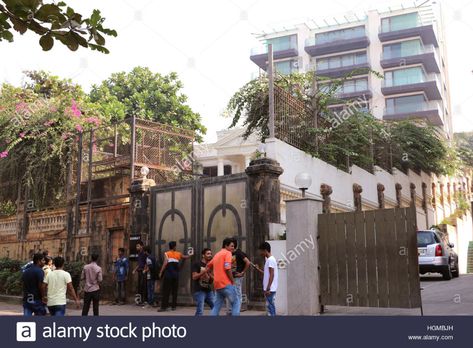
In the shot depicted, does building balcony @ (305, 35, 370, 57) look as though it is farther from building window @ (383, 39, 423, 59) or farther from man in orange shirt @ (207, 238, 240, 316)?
man in orange shirt @ (207, 238, 240, 316)

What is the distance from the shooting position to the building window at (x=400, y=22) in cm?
5272

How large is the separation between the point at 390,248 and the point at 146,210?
23.7 ft

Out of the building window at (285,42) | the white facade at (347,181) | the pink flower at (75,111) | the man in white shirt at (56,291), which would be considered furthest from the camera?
the building window at (285,42)

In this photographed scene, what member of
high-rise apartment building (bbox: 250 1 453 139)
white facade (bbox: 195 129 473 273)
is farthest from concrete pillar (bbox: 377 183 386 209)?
high-rise apartment building (bbox: 250 1 453 139)

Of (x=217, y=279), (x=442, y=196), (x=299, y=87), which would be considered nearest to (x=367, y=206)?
(x=299, y=87)

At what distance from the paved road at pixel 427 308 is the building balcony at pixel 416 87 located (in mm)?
38883

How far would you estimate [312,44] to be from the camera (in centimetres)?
5797

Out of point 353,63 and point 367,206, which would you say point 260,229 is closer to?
point 367,206

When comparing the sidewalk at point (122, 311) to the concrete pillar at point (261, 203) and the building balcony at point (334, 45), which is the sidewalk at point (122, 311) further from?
the building balcony at point (334, 45)

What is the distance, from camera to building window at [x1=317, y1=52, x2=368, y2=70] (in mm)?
56156

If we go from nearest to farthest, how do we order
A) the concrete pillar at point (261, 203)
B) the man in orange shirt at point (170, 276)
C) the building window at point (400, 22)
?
1. the concrete pillar at point (261, 203)
2. the man in orange shirt at point (170, 276)
3. the building window at point (400, 22)

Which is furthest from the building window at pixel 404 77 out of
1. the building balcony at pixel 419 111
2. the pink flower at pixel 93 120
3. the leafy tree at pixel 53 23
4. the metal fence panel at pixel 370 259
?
the leafy tree at pixel 53 23

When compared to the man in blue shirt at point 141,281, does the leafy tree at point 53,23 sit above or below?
above

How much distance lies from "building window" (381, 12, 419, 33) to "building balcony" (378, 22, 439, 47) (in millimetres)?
264
